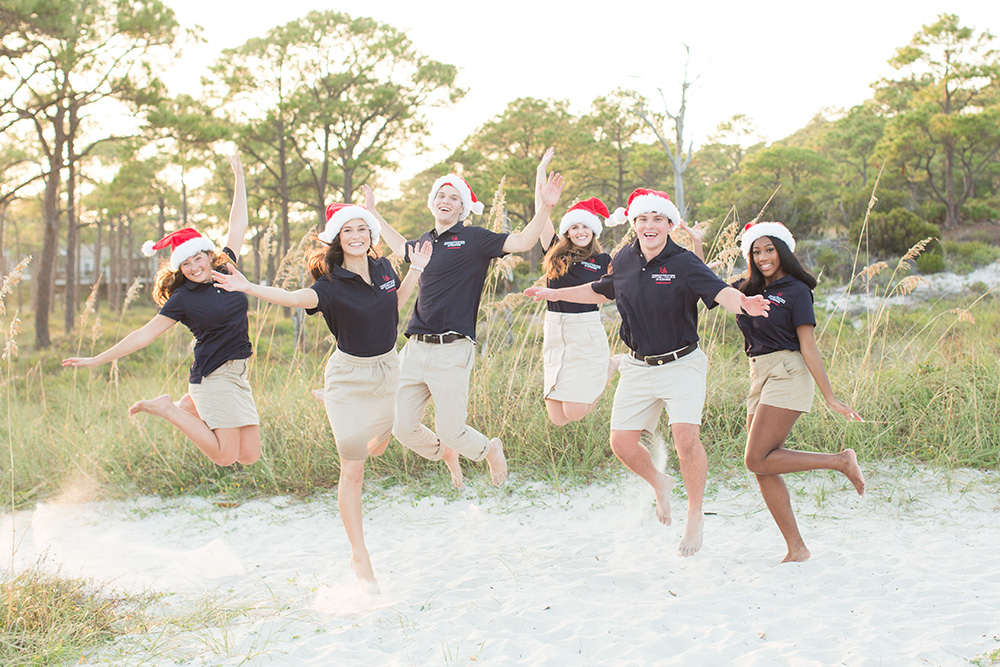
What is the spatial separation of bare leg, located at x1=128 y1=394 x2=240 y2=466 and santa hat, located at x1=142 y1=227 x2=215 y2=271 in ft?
2.82

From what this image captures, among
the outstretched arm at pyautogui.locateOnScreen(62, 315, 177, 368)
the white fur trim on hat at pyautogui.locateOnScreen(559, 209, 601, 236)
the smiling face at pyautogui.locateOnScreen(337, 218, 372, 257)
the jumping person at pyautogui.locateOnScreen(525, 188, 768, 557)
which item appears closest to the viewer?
the smiling face at pyautogui.locateOnScreen(337, 218, 372, 257)

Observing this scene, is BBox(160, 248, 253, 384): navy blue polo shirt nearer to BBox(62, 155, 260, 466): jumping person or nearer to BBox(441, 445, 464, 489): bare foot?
BBox(62, 155, 260, 466): jumping person

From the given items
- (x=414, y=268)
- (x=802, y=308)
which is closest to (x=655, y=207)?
(x=802, y=308)

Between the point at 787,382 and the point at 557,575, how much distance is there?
169 centimetres

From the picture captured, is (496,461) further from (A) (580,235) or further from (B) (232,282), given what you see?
(B) (232,282)

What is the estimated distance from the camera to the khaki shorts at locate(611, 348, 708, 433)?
4.10m

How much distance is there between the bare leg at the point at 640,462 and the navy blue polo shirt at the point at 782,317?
0.85 meters

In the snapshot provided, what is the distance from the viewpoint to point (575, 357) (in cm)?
521

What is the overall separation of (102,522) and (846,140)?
118ft

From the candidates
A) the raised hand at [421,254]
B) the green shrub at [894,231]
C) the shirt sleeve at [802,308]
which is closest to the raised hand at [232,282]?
the raised hand at [421,254]

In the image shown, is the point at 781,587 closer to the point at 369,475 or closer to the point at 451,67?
the point at 369,475

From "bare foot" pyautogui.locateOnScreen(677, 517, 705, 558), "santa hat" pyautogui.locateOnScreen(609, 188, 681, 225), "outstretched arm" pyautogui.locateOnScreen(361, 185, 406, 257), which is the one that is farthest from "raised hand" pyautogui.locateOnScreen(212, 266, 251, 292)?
"bare foot" pyautogui.locateOnScreen(677, 517, 705, 558)

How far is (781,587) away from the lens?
159 inches

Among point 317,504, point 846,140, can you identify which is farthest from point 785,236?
point 846,140
